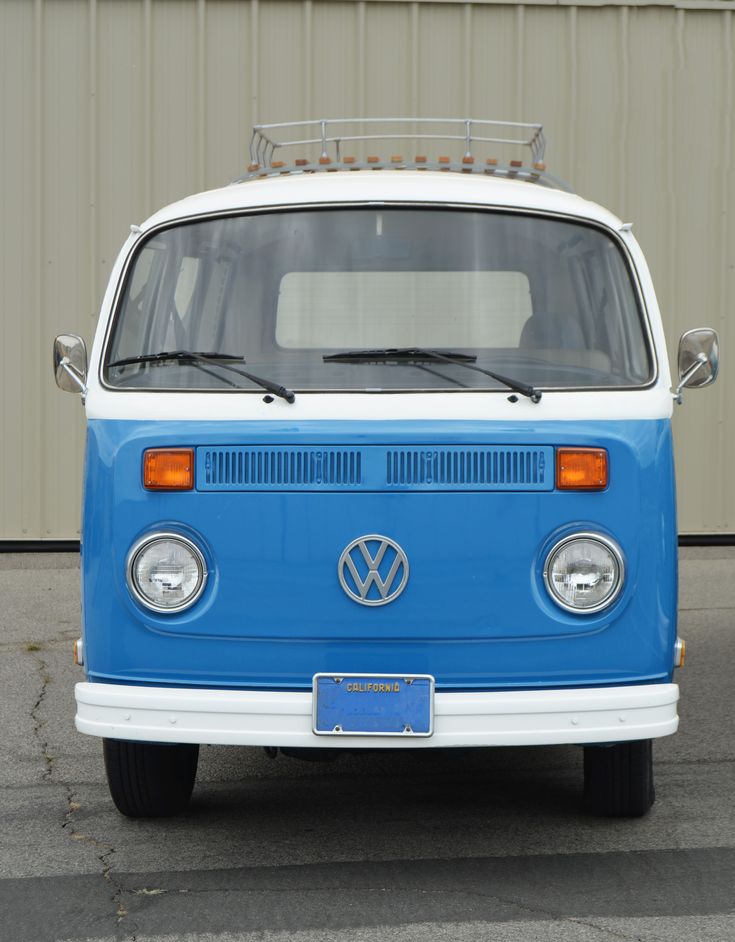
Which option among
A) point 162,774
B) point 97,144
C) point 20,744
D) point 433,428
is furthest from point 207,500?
point 97,144

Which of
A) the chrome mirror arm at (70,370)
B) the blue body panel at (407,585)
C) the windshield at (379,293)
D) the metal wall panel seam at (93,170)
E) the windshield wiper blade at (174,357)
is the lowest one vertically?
the blue body panel at (407,585)

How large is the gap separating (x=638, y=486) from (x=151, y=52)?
804 centimetres

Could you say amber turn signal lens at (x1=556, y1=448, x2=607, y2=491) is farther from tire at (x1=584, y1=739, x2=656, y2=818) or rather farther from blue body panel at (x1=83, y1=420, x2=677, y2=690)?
tire at (x1=584, y1=739, x2=656, y2=818)

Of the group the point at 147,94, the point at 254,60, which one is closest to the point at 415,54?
the point at 254,60

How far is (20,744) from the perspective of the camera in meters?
A: 6.18

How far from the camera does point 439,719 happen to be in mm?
4258

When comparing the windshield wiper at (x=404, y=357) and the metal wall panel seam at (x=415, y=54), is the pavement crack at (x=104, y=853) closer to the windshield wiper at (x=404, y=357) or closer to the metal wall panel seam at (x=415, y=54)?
the windshield wiper at (x=404, y=357)

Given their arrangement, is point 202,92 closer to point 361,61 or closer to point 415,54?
point 361,61

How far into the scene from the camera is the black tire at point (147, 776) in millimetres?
4875

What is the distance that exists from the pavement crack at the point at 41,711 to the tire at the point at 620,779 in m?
2.11

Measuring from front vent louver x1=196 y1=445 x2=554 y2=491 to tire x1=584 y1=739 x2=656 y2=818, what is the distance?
1110 millimetres

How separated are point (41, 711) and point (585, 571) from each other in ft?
11.1

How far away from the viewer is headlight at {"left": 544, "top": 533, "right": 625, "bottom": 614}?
170 inches

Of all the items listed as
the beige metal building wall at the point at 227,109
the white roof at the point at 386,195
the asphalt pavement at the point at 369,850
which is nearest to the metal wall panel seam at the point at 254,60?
the beige metal building wall at the point at 227,109
